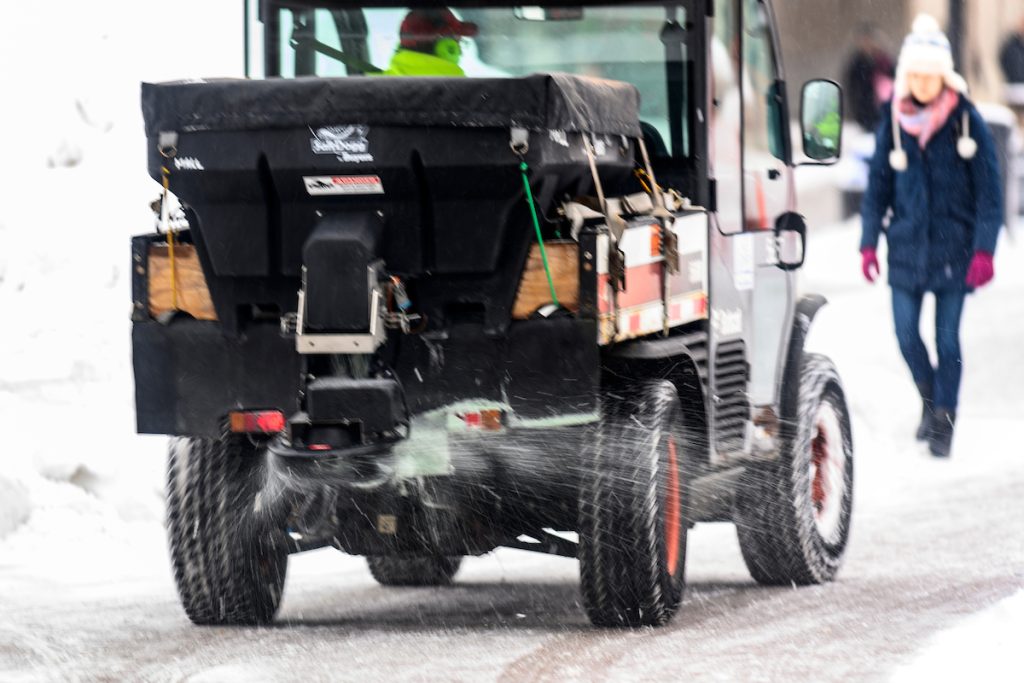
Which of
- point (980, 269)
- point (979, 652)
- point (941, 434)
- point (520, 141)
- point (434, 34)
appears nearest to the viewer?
point (979, 652)

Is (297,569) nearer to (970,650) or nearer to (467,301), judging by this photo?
(467,301)

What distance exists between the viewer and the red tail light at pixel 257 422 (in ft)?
24.1

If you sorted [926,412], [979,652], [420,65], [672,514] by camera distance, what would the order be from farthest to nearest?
[926,412]
[420,65]
[672,514]
[979,652]

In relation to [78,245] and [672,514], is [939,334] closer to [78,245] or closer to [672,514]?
[78,245]

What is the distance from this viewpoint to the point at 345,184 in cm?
719

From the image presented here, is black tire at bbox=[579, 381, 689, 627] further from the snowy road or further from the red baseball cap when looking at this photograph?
the red baseball cap

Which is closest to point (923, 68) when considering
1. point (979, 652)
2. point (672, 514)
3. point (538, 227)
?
point (672, 514)

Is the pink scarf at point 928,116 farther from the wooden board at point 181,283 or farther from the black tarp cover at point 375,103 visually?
the wooden board at point 181,283

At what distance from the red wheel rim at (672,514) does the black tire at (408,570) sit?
1853 mm

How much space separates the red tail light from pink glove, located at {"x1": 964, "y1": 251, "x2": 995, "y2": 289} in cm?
619

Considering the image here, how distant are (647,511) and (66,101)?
9.29 metres

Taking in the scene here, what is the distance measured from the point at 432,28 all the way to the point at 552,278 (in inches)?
67.9

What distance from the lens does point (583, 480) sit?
24.5 feet

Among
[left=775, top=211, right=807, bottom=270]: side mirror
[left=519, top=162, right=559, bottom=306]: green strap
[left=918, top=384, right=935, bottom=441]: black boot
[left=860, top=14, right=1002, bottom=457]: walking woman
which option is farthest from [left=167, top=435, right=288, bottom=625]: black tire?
[left=918, top=384, right=935, bottom=441]: black boot
